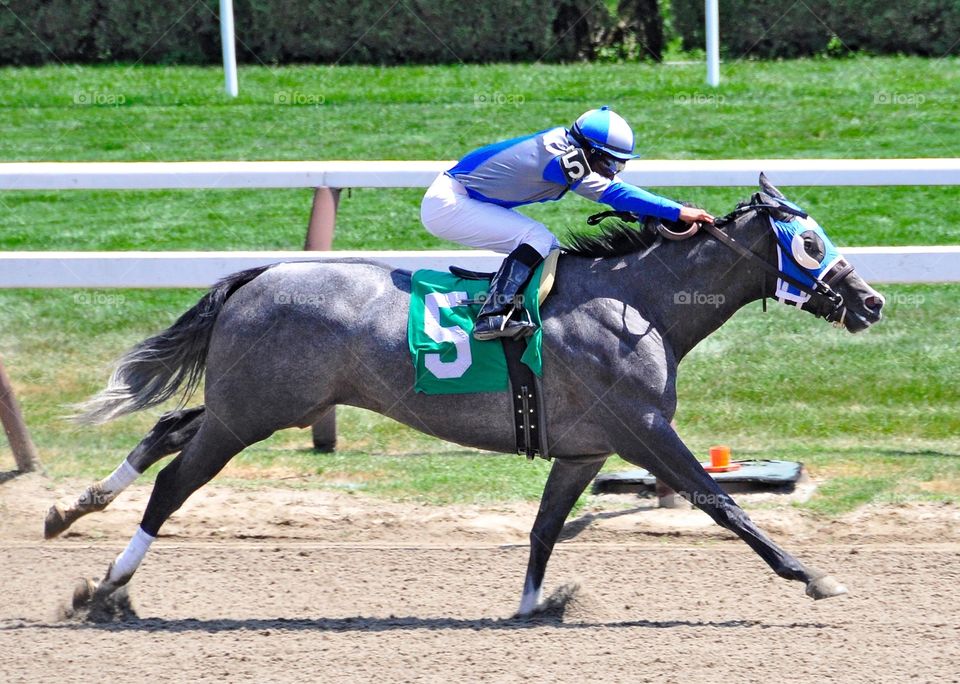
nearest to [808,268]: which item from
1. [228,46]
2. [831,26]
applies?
[228,46]

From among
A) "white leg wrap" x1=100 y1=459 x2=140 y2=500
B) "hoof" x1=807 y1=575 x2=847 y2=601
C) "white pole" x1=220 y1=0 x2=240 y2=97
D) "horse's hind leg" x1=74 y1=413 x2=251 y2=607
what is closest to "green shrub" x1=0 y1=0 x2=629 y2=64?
"white pole" x1=220 y1=0 x2=240 y2=97

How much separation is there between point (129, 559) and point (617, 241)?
2.27m

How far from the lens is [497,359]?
17.6ft

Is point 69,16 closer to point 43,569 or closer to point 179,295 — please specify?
point 179,295

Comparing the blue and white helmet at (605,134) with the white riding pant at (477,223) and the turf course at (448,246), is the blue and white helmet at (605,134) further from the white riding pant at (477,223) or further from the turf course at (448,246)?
the turf course at (448,246)

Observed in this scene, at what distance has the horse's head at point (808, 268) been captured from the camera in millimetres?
5324

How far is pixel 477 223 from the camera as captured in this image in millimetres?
5527

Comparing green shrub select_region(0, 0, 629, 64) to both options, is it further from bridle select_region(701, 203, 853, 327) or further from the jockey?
bridle select_region(701, 203, 853, 327)

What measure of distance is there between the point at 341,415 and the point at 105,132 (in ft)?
17.2

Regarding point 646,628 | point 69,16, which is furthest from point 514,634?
point 69,16

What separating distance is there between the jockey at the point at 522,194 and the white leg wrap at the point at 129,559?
5.07ft

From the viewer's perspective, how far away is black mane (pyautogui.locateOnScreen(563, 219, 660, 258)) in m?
5.53

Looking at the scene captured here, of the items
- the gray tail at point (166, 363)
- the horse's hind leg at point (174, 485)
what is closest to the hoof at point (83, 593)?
the horse's hind leg at point (174, 485)

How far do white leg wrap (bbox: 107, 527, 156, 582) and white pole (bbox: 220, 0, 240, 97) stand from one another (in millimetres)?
7706
